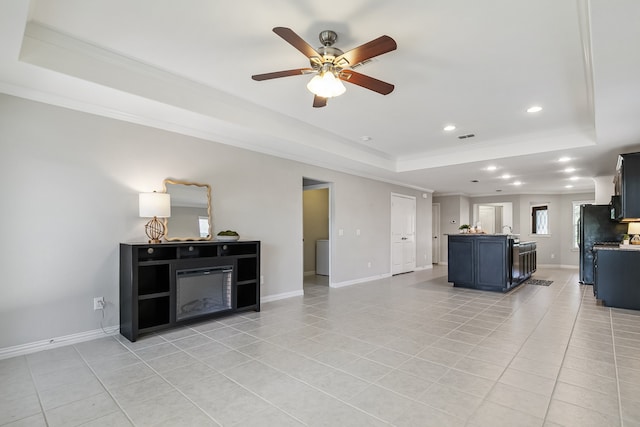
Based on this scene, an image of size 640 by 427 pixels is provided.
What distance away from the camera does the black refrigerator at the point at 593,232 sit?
6699mm

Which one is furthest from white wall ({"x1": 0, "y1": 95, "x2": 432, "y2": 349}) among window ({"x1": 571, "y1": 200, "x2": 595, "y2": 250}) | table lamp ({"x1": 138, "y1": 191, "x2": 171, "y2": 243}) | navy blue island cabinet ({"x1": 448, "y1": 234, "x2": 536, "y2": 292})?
window ({"x1": 571, "y1": 200, "x2": 595, "y2": 250})

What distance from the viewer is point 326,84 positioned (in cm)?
251

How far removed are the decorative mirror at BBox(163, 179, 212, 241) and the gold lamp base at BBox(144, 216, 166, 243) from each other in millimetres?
74

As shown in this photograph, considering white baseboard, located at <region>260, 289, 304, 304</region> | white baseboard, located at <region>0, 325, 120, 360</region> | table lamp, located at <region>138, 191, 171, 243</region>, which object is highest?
table lamp, located at <region>138, 191, 171, 243</region>

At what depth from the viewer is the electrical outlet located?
133 inches

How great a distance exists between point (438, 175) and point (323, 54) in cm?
544

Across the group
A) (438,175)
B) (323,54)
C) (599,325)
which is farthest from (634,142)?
(323,54)

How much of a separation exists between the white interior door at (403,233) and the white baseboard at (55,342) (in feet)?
20.1

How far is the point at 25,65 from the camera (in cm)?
257

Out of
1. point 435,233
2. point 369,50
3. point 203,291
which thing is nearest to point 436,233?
point 435,233

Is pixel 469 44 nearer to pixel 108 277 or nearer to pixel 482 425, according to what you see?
pixel 482 425

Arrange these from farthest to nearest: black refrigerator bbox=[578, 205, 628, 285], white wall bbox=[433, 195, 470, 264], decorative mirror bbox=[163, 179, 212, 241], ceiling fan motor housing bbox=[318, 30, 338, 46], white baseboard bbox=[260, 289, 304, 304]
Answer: white wall bbox=[433, 195, 470, 264] → black refrigerator bbox=[578, 205, 628, 285] → white baseboard bbox=[260, 289, 304, 304] → decorative mirror bbox=[163, 179, 212, 241] → ceiling fan motor housing bbox=[318, 30, 338, 46]

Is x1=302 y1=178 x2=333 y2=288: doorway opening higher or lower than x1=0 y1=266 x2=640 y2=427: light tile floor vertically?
higher

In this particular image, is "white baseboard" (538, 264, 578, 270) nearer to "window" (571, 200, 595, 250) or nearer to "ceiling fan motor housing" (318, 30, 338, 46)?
"window" (571, 200, 595, 250)
